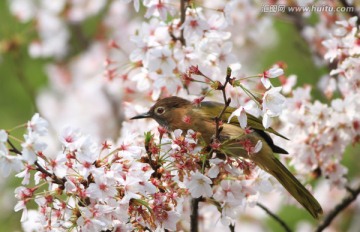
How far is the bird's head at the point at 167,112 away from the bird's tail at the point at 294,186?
78 centimetres

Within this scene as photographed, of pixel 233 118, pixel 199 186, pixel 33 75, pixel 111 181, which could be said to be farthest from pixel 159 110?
pixel 33 75

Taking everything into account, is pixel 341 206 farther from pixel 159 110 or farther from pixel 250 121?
pixel 159 110

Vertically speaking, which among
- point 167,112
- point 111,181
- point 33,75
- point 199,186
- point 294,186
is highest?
point 111,181

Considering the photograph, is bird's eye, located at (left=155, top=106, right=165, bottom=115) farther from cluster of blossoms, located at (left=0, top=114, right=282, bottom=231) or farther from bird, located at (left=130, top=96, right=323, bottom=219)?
cluster of blossoms, located at (left=0, top=114, right=282, bottom=231)

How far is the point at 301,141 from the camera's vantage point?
15.6 ft

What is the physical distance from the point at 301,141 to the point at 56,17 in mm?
4430

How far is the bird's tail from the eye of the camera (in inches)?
165

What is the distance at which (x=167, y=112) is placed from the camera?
470 centimetres

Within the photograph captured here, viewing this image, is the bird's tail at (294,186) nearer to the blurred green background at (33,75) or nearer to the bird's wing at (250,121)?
the bird's wing at (250,121)

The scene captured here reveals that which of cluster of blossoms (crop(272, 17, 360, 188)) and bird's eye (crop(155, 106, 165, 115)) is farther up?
bird's eye (crop(155, 106, 165, 115))

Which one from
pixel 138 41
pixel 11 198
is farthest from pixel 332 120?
pixel 11 198

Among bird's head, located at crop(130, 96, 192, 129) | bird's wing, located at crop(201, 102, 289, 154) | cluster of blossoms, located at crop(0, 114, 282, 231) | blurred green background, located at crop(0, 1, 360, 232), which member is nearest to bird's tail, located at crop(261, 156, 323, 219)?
bird's wing, located at crop(201, 102, 289, 154)

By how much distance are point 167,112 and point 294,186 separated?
1.01 m

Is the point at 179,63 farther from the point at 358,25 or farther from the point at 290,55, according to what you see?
the point at 290,55
